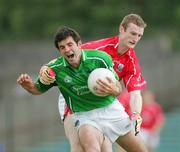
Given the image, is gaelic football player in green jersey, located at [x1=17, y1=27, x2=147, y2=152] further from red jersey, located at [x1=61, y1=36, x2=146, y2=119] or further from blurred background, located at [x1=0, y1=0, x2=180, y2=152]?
blurred background, located at [x1=0, y1=0, x2=180, y2=152]

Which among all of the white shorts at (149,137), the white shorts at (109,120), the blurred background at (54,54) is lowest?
the white shorts at (109,120)

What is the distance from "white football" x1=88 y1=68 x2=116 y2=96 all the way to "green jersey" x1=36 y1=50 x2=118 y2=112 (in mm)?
132

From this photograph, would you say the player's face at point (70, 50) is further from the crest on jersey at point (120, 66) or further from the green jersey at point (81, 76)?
the crest on jersey at point (120, 66)

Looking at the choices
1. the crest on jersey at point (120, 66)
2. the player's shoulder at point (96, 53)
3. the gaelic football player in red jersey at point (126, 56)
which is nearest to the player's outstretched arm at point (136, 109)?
the gaelic football player in red jersey at point (126, 56)

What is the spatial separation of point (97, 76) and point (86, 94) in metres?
0.41

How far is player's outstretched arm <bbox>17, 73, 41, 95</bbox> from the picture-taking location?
38.4 ft

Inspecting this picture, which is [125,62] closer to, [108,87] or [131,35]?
[131,35]

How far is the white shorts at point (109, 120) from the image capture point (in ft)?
39.3

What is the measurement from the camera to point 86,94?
38.9ft

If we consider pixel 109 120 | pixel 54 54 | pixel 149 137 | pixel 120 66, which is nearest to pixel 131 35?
pixel 120 66

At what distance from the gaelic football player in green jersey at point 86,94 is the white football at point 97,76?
0.07 meters

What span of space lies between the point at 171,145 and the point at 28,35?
17.6 meters

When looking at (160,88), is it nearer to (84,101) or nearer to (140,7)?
(140,7)

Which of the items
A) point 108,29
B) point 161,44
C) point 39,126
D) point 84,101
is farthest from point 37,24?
point 84,101
